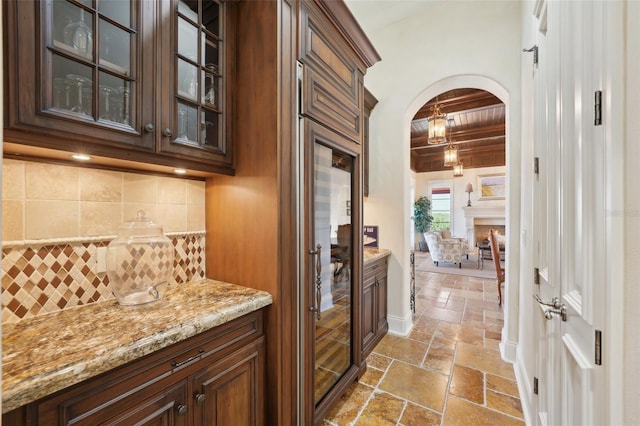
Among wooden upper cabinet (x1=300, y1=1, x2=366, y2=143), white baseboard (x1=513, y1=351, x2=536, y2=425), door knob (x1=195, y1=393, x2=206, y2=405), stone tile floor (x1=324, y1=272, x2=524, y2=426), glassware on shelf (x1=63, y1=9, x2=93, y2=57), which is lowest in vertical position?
stone tile floor (x1=324, y1=272, x2=524, y2=426)

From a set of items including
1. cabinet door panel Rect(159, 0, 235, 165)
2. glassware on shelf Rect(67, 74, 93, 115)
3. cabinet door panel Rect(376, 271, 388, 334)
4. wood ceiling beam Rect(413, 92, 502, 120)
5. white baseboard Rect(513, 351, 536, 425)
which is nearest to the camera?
glassware on shelf Rect(67, 74, 93, 115)

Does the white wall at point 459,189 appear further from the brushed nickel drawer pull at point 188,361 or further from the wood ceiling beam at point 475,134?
the brushed nickel drawer pull at point 188,361

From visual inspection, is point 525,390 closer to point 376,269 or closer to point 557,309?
point 557,309

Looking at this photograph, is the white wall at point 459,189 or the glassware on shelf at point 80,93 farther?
the white wall at point 459,189

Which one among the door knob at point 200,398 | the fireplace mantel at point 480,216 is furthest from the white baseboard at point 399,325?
the fireplace mantel at point 480,216

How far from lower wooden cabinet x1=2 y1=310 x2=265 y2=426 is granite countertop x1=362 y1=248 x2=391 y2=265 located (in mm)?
1411

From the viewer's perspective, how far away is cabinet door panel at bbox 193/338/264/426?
1.13 m

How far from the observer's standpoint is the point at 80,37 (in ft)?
3.34

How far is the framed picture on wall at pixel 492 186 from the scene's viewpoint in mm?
8352

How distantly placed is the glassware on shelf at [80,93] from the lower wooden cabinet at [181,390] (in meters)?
0.93

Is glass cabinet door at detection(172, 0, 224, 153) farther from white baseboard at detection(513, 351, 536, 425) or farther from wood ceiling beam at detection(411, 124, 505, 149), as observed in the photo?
wood ceiling beam at detection(411, 124, 505, 149)

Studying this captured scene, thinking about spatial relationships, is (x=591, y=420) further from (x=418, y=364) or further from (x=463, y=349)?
(x=463, y=349)

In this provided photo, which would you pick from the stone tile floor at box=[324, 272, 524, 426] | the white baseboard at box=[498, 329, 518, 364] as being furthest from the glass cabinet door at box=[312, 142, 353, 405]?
the white baseboard at box=[498, 329, 518, 364]

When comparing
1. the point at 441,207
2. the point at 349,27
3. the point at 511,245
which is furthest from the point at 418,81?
the point at 441,207
